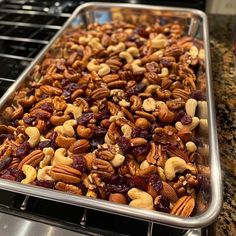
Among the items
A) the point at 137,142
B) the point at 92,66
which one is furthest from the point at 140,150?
the point at 92,66

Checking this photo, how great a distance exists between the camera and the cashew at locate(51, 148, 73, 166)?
605mm

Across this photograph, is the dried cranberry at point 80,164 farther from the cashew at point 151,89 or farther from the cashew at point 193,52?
the cashew at point 193,52

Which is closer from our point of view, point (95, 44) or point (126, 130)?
point (126, 130)

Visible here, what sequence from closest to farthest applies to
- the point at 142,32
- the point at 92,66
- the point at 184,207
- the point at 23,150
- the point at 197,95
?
1. the point at 184,207
2. the point at 23,150
3. the point at 197,95
4. the point at 92,66
5. the point at 142,32

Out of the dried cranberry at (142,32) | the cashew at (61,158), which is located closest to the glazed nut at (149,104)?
the cashew at (61,158)

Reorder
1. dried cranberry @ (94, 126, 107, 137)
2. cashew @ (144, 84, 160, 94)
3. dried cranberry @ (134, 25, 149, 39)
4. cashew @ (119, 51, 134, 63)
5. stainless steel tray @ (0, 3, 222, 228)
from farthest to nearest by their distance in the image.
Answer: dried cranberry @ (134, 25, 149, 39) < cashew @ (119, 51, 134, 63) < cashew @ (144, 84, 160, 94) < dried cranberry @ (94, 126, 107, 137) < stainless steel tray @ (0, 3, 222, 228)

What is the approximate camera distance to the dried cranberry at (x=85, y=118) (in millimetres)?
681

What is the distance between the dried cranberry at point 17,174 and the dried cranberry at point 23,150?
0.04 meters

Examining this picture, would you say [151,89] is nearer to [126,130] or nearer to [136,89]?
[136,89]

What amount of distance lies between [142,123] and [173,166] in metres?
0.12

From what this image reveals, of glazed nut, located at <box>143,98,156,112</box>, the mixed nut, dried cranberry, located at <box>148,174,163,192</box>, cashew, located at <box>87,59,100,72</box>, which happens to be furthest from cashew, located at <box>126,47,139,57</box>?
dried cranberry, located at <box>148,174,163,192</box>

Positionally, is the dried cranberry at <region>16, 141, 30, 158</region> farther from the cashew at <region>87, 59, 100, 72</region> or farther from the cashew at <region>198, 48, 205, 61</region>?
the cashew at <region>198, 48, 205, 61</region>

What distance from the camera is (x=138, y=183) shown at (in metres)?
0.57

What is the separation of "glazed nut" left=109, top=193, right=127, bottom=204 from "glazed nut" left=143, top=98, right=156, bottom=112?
230 mm
